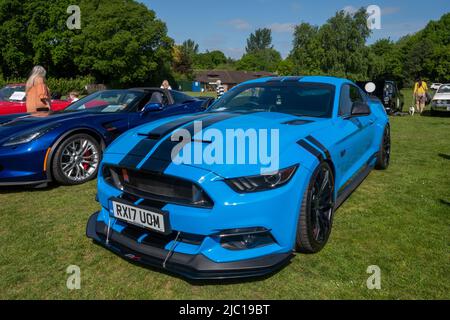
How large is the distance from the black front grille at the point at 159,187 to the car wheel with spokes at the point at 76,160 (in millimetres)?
2084

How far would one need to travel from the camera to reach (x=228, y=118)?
3.10 m

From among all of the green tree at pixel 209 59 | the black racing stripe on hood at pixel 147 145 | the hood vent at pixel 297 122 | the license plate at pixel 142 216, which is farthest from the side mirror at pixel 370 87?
the green tree at pixel 209 59

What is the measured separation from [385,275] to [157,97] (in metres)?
4.37

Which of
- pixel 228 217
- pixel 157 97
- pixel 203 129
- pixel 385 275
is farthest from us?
pixel 157 97

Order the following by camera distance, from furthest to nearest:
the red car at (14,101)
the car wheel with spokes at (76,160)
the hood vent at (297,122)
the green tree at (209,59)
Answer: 1. the green tree at (209,59)
2. the red car at (14,101)
3. the car wheel with spokes at (76,160)
4. the hood vent at (297,122)

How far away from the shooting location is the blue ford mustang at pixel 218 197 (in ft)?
7.11

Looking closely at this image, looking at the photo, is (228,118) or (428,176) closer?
(228,118)

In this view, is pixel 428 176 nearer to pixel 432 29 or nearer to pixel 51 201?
pixel 51 201

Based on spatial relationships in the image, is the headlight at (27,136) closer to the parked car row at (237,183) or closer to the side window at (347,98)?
the parked car row at (237,183)

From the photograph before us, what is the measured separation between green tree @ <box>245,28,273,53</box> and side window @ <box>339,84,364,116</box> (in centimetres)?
13641

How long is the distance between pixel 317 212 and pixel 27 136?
354 cm

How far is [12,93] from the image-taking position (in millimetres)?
8914
